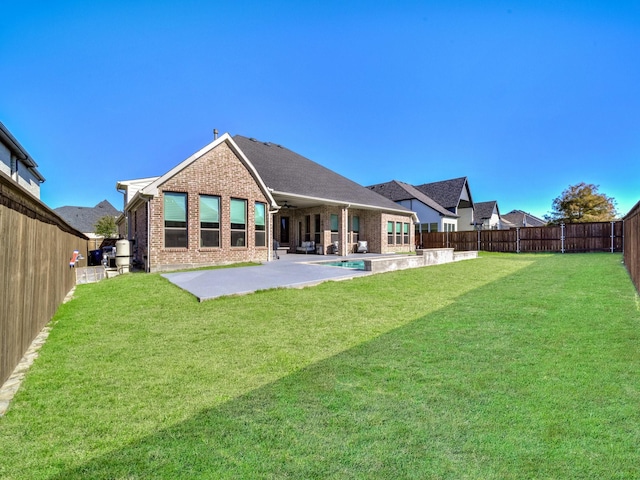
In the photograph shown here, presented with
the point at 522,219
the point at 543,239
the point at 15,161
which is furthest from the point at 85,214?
the point at 522,219

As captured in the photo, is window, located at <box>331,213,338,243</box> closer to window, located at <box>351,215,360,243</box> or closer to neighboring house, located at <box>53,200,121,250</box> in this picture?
window, located at <box>351,215,360,243</box>

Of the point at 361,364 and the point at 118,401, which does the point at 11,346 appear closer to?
the point at 118,401

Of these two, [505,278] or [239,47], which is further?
[239,47]

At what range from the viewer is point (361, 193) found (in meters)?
21.0

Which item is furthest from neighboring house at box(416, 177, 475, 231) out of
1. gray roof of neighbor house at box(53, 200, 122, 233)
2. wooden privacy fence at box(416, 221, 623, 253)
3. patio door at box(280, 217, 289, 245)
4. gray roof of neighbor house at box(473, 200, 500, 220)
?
gray roof of neighbor house at box(53, 200, 122, 233)

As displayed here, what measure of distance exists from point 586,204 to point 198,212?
4133cm

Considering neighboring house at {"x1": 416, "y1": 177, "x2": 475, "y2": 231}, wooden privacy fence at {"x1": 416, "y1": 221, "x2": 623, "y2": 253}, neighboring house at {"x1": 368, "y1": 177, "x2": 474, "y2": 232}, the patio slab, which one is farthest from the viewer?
neighboring house at {"x1": 416, "y1": 177, "x2": 475, "y2": 231}

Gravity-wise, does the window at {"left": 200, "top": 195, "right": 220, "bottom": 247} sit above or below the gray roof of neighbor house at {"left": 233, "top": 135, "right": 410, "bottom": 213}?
below

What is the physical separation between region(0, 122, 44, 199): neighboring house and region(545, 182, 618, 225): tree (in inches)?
1823

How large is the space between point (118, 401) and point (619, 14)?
17.3 meters

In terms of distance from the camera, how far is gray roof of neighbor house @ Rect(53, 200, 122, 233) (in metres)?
41.7

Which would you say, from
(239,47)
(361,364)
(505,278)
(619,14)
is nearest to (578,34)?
(619,14)

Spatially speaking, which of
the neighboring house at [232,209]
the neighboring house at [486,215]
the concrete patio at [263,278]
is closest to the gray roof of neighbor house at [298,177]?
the neighboring house at [232,209]

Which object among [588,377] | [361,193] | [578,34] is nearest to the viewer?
[588,377]
